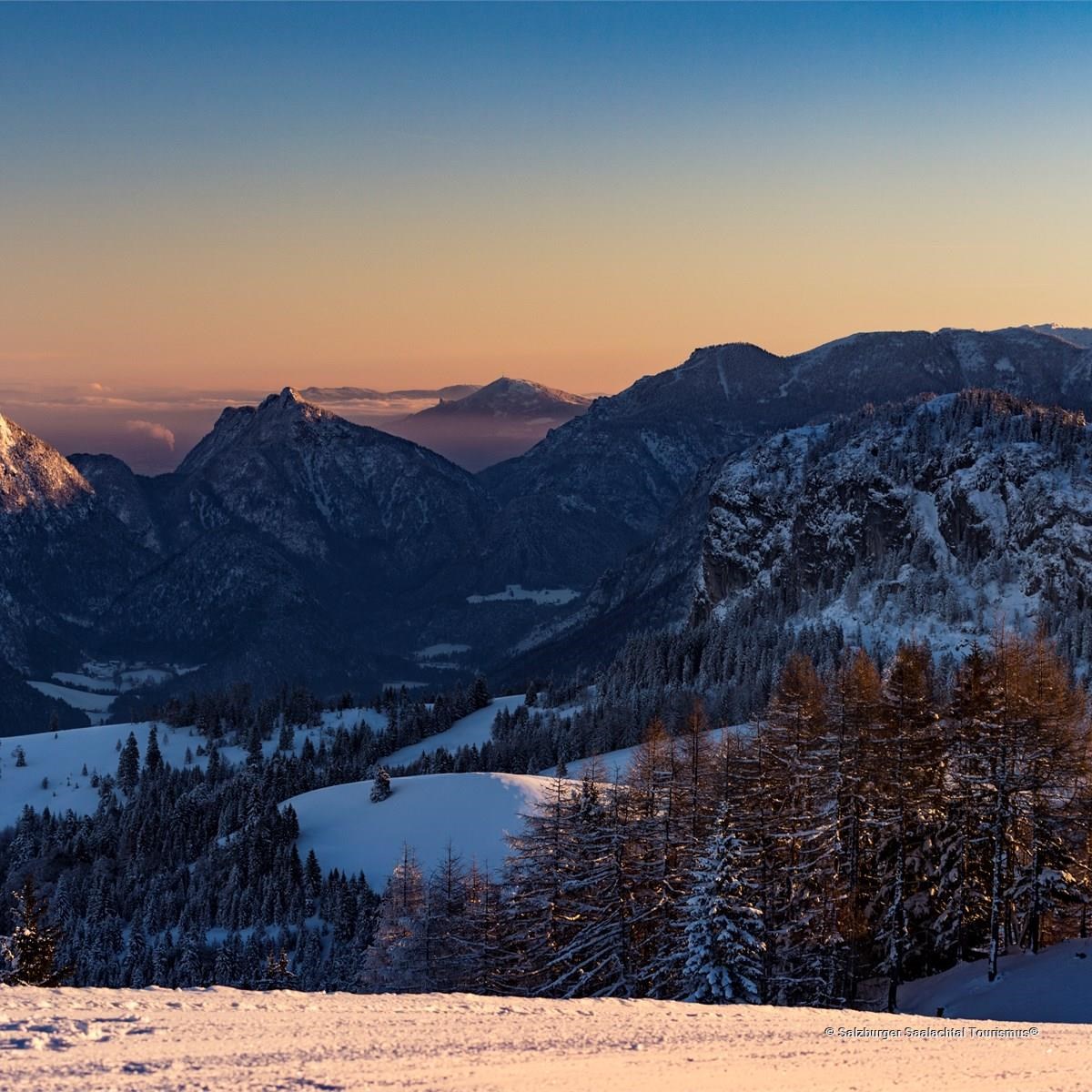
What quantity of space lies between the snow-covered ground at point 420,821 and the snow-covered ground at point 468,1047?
90.4 m

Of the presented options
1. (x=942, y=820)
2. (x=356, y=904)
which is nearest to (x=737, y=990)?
(x=942, y=820)

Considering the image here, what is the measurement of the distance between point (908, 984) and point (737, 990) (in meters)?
9.92

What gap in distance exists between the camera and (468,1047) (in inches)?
873

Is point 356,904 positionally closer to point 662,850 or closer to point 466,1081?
point 662,850

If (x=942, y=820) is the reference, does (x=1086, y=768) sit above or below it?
above

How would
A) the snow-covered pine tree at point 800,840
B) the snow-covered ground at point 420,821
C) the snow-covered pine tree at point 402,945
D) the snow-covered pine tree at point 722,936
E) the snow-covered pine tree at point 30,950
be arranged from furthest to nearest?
1. the snow-covered ground at point 420,821
2. the snow-covered pine tree at point 402,945
3. the snow-covered pine tree at point 30,950
4. the snow-covered pine tree at point 800,840
5. the snow-covered pine tree at point 722,936

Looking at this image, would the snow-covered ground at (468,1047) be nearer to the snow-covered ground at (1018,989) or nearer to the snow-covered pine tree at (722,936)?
the snow-covered ground at (1018,989)

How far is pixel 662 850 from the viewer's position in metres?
49.5

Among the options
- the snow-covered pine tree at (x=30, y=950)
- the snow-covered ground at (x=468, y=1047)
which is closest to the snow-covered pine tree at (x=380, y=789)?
the snow-covered pine tree at (x=30, y=950)

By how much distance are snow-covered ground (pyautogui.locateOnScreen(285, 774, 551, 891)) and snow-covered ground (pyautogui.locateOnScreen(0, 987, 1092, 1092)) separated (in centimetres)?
9040

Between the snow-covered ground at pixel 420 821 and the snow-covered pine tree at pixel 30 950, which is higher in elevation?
the snow-covered pine tree at pixel 30 950

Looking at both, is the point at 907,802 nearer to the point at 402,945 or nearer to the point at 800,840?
the point at 800,840

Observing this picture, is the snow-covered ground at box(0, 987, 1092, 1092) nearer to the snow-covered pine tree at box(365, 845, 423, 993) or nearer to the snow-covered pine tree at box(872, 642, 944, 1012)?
the snow-covered pine tree at box(872, 642, 944, 1012)

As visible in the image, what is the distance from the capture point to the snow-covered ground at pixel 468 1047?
19484 millimetres
